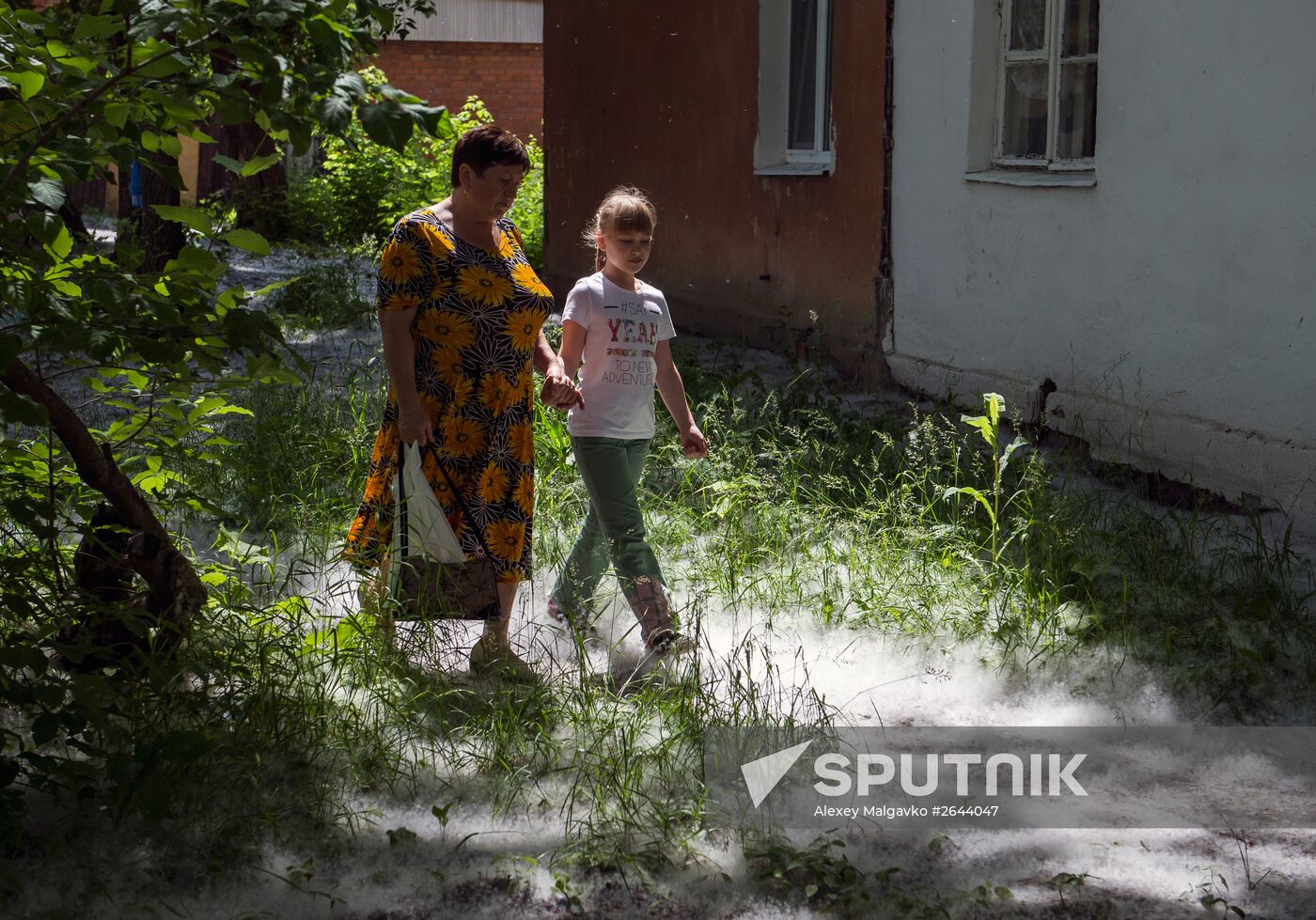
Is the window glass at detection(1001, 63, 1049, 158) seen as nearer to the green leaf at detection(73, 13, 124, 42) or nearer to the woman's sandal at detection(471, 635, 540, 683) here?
the woman's sandal at detection(471, 635, 540, 683)

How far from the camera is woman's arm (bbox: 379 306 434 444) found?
3.62m

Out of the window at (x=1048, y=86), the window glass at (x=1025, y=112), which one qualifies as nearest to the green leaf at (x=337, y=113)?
the window at (x=1048, y=86)

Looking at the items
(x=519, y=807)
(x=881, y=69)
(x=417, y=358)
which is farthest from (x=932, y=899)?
(x=881, y=69)

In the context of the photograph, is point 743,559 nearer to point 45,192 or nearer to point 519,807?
point 519,807

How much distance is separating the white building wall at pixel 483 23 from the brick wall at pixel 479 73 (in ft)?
0.51

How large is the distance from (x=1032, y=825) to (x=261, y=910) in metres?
1.72

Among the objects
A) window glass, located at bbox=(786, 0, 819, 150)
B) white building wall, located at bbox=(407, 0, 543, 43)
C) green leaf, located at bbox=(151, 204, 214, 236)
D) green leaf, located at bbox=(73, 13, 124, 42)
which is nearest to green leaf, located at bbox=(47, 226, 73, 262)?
green leaf, located at bbox=(151, 204, 214, 236)

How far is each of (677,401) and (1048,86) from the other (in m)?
3.15

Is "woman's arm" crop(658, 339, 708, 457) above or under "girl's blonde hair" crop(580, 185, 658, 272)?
under

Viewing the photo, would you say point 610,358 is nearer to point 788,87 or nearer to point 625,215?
point 625,215

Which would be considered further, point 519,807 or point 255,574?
point 255,574

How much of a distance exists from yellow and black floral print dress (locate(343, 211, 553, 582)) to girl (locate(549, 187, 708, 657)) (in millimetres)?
194

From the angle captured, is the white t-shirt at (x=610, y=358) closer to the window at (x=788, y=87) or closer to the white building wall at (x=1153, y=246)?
the white building wall at (x=1153, y=246)

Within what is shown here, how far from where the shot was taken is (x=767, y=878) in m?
2.89
